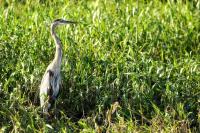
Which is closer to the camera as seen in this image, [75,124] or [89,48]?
[75,124]

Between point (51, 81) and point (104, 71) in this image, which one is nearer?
point (51, 81)

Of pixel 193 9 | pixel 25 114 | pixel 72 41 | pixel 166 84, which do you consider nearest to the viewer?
pixel 25 114

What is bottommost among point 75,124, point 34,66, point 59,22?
point 75,124

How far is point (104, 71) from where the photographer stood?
27.9ft

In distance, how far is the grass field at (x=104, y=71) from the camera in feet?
25.2

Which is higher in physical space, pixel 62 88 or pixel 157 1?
pixel 157 1

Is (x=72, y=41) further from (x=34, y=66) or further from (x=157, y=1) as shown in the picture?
(x=157, y=1)

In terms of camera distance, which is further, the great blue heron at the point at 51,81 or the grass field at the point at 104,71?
the great blue heron at the point at 51,81

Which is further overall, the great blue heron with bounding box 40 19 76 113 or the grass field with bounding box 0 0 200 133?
the great blue heron with bounding box 40 19 76 113

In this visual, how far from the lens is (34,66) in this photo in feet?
27.5

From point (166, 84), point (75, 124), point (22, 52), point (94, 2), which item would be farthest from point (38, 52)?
point (94, 2)

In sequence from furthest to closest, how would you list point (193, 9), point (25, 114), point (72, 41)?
point (193, 9), point (72, 41), point (25, 114)

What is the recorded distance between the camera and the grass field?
7.68m

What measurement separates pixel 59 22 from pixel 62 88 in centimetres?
79
